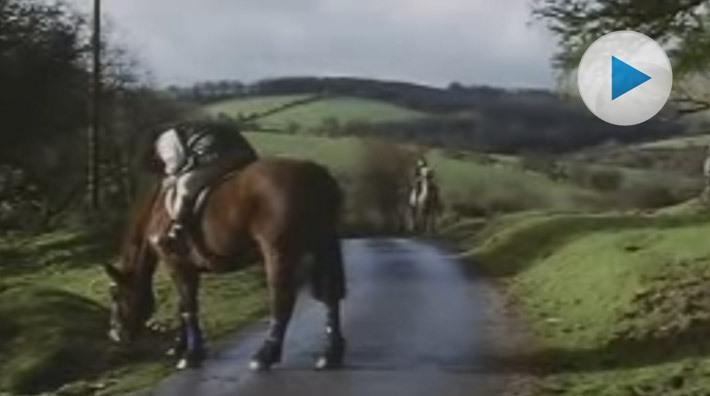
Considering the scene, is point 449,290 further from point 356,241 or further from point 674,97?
point 674,97

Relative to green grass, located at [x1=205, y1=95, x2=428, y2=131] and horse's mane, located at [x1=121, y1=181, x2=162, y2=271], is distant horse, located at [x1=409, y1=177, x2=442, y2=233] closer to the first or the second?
green grass, located at [x1=205, y1=95, x2=428, y2=131]

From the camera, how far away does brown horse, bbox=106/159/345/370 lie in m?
3.74

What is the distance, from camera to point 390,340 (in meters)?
3.96

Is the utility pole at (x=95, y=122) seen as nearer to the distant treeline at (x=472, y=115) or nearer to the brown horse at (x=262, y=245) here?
the brown horse at (x=262, y=245)

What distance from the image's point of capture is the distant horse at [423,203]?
12.9ft

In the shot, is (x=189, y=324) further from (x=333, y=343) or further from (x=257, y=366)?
(x=333, y=343)

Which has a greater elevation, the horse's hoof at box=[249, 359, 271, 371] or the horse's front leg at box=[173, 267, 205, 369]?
the horse's front leg at box=[173, 267, 205, 369]

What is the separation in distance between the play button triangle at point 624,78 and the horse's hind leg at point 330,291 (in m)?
0.96

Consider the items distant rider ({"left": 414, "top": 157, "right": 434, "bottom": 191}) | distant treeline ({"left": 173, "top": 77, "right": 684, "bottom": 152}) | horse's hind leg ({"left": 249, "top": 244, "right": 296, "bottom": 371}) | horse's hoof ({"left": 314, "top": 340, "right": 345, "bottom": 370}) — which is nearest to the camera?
horse's hind leg ({"left": 249, "top": 244, "right": 296, "bottom": 371})

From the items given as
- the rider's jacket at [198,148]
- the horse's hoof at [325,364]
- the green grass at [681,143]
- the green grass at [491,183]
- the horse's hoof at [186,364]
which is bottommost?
the horse's hoof at [186,364]

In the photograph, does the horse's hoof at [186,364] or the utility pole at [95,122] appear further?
the utility pole at [95,122]

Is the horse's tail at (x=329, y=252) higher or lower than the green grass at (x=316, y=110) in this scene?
lower

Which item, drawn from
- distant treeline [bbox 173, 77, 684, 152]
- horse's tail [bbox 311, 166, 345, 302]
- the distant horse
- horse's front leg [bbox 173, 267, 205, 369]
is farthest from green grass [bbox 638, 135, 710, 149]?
horse's front leg [bbox 173, 267, 205, 369]
